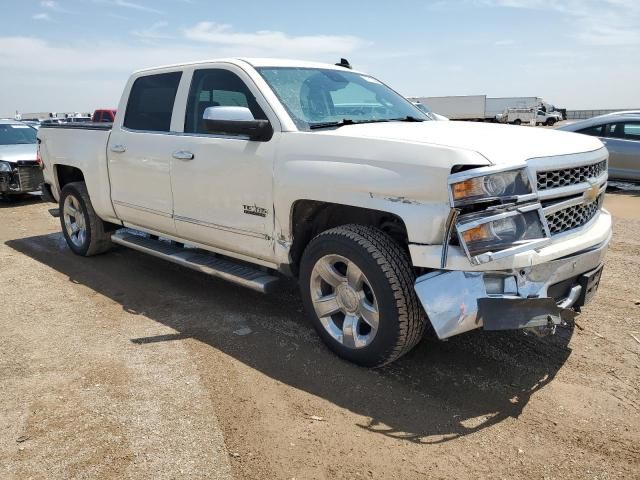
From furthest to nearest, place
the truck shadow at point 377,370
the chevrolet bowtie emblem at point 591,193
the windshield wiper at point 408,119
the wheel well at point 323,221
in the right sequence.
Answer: the windshield wiper at point 408,119
the wheel well at point 323,221
the chevrolet bowtie emblem at point 591,193
the truck shadow at point 377,370

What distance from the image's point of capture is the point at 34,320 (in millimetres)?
4535

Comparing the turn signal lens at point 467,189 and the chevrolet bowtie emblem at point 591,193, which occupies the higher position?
the turn signal lens at point 467,189

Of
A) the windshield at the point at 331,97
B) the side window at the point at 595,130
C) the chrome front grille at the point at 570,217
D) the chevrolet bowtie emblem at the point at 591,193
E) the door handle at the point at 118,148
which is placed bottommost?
the chrome front grille at the point at 570,217

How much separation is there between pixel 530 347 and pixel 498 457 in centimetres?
133

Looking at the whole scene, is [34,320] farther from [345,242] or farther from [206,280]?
[345,242]

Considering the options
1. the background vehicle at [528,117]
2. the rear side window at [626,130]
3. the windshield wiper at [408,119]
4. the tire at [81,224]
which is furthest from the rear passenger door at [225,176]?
the background vehicle at [528,117]

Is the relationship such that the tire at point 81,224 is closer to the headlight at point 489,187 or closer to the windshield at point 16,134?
the headlight at point 489,187

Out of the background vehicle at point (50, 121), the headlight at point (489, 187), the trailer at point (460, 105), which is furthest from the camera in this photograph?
the trailer at point (460, 105)

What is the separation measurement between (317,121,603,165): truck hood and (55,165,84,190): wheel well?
4.18 m

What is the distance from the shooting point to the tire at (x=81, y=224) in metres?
6.12

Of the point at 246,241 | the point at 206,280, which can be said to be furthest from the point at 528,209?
the point at 206,280

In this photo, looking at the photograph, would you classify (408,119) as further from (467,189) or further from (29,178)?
(29,178)

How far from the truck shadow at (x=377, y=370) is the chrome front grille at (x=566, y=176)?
1.22m

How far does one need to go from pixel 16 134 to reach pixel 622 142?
12530 mm
